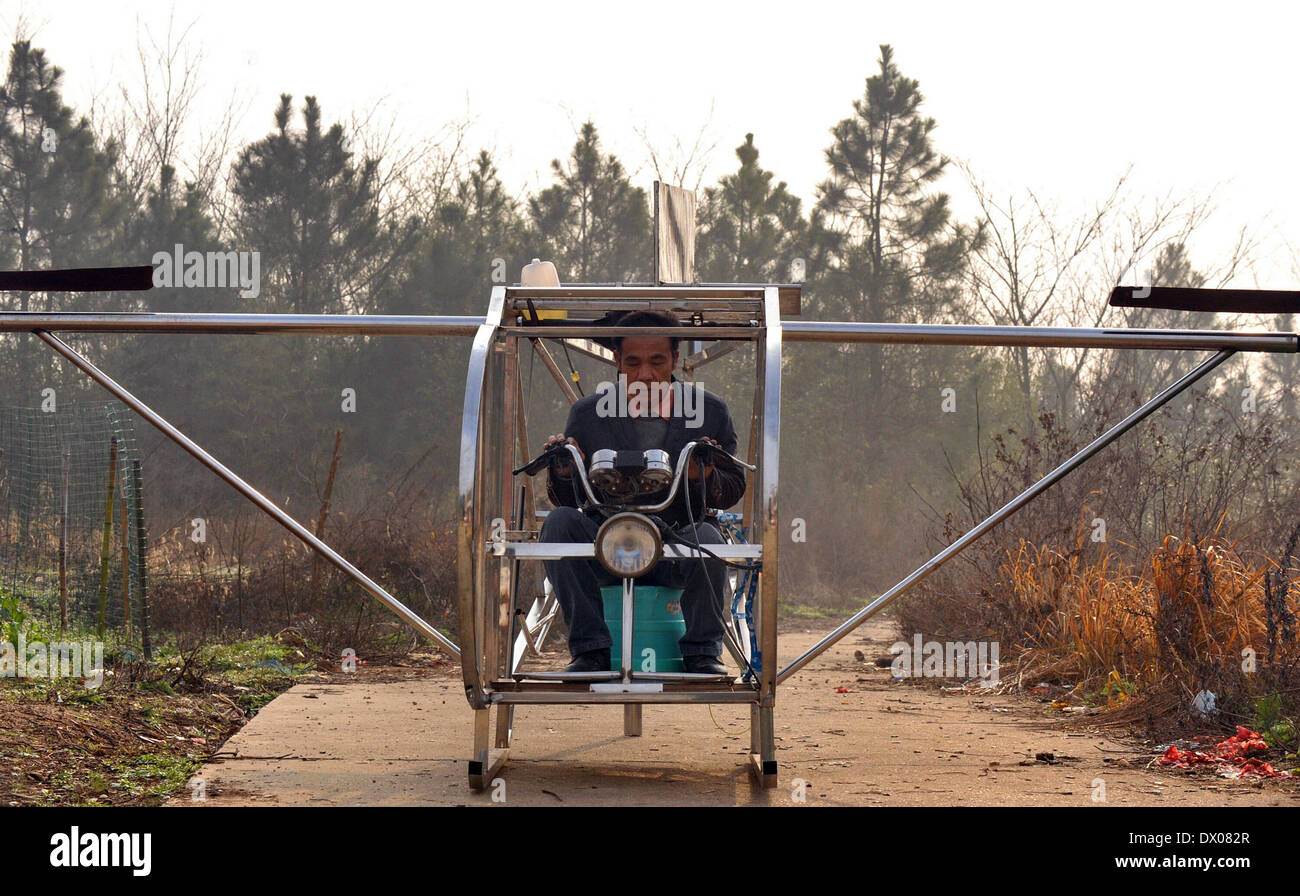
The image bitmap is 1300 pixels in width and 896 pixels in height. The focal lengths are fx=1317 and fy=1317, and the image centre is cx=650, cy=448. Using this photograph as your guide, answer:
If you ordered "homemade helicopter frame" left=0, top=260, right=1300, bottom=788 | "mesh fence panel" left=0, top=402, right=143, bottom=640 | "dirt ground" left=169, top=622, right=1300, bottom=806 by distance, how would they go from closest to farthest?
"homemade helicopter frame" left=0, top=260, right=1300, bottom=788 < "dirt ground" left=169, top=622, right=1300, bottom=806 < "mesh fence panel" left=0, top=402, right=143, bottom=640

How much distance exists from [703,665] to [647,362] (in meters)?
1.44

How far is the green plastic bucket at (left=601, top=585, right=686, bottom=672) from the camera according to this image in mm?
5062

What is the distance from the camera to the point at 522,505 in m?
5.76

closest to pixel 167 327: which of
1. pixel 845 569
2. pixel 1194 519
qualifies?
pixel 1194 519

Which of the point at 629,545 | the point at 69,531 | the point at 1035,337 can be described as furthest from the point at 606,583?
the point at 69,531

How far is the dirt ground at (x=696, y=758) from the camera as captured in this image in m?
4.69

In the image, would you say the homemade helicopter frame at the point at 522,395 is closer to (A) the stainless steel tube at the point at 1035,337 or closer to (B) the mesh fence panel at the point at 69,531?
(A) the stainless steel tube at the point at 1035,337

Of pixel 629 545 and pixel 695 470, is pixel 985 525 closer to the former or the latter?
pixel 695 470

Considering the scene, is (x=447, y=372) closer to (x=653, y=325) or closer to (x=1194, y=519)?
(x=1194, y=519)

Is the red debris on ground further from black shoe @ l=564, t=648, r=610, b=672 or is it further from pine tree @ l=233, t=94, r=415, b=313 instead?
pine tree @ l=233, t=94, r=415, b=313

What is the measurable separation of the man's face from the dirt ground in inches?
63.7

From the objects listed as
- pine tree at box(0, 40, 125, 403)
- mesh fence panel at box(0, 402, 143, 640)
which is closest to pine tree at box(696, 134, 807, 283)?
pine tree at box(0, 40, 125, 403)

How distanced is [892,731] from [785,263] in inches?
913

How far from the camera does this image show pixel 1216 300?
5211 millimetres
